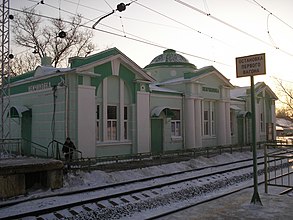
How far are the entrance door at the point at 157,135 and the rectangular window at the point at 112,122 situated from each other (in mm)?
3766

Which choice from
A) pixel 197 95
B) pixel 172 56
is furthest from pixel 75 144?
pixel 172 56

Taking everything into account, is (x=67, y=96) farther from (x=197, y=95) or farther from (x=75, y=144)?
(x=197, y=95)

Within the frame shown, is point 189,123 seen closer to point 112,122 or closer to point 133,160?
point 112,122

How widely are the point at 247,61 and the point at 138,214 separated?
16.8ft

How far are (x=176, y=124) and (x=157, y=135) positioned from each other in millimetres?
2317

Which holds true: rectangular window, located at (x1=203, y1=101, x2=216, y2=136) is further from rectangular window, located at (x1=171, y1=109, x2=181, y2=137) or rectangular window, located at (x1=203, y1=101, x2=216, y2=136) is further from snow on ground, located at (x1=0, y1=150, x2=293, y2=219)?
snow on ground, located at (x1=0, y1=150, x2=293, y2=219)

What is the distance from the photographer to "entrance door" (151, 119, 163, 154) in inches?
819

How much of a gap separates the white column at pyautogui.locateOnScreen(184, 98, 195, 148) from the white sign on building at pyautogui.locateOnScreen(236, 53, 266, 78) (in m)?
14.6

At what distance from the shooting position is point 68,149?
14.3 meters

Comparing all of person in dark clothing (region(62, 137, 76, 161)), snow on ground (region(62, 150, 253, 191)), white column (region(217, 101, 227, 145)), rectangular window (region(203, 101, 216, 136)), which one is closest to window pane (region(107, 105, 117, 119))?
person in dark clothing (region(62, 137, 76, 161))

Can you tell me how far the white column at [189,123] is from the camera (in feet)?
74.9

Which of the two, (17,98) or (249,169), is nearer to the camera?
(249,169)

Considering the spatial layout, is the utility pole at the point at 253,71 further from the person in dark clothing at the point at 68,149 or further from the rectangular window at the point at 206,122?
the rectangular window at the point at 206,122

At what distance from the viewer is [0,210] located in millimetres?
8172
